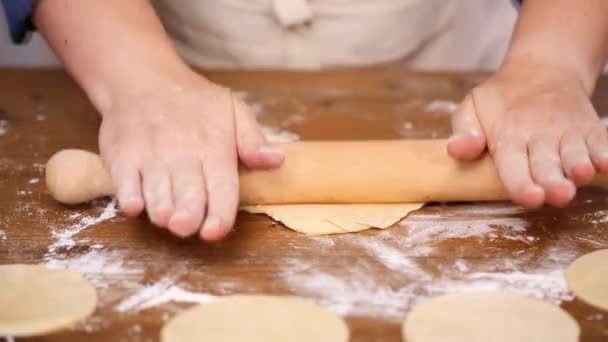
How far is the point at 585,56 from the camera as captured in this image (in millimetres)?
1187

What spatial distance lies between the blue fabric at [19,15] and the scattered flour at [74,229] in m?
0.42

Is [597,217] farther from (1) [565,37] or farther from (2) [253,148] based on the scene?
(2) [253,148]

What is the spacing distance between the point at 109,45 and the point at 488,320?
0.69 m

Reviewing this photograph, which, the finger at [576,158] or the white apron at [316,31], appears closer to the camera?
the finger at [576,158]

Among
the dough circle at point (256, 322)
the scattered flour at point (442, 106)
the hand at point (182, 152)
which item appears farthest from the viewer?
the scattered flour at point (442, 106)

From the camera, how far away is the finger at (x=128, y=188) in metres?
0.90

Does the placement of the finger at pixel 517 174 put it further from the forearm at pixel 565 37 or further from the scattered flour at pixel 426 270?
the forearm at pixel 565 37

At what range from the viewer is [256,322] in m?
0.81

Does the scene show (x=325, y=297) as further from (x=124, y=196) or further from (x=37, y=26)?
(x=37, y=26)

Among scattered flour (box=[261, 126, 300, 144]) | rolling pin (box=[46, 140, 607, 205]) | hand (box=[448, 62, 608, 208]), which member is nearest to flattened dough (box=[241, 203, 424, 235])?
rolling pin (box=[46, 140, 607, 205])

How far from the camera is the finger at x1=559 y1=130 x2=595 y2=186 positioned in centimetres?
94

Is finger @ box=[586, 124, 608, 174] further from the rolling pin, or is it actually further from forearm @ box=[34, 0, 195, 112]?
forearm @ box=[34, 0, 195, 112]

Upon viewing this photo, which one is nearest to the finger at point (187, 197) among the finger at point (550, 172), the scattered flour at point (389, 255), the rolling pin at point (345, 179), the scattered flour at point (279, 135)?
the rolling pin at point (345, 179)

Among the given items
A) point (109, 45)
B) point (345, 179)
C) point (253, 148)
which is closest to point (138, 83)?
point (109, 45)
